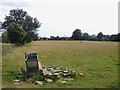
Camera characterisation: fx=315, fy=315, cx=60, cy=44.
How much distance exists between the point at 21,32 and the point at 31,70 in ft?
154

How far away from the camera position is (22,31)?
64.4 meters

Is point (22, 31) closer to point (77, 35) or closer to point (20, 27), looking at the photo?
point (20, 27)

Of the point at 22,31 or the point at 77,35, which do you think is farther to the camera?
the point at 77,35

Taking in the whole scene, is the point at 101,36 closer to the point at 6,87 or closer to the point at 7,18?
the point at 7,18

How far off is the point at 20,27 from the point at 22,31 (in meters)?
2.48

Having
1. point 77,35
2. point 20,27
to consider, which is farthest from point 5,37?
point 77,35

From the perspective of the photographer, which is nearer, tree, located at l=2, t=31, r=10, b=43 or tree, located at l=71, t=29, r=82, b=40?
tree, located at l=2, t=31, r=10, b=43

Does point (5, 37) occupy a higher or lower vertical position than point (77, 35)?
higher

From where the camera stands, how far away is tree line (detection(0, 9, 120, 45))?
211 feet

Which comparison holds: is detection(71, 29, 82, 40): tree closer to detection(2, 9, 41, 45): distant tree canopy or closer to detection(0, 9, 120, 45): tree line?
detection(0, 9, 120, 45): tree line

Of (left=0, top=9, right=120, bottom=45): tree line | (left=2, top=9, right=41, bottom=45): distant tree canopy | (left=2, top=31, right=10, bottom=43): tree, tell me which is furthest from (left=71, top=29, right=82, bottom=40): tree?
(left=2, top=31, right=10, bottom=43): tree

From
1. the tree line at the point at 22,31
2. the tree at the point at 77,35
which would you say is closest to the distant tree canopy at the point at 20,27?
the tree line at the point at 22,31

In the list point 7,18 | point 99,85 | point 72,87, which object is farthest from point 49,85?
point 7,18

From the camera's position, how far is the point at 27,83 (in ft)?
47.9
